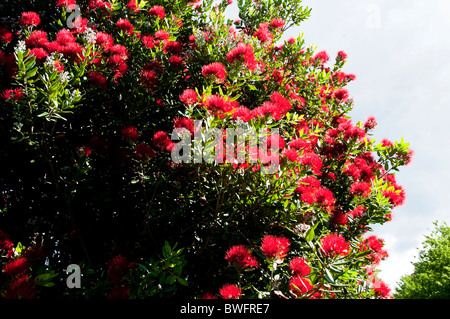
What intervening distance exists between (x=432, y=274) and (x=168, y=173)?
67.8 ft

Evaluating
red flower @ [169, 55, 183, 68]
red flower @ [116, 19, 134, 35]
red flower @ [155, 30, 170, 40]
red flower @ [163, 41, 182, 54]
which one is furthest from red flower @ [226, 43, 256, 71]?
red flower @ [116, 19, 134, 35]

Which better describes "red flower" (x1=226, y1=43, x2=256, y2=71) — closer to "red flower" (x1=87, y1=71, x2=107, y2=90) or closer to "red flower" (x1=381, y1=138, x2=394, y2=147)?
"red flower" (x1=87, y1=71, x2=107, y2=90)

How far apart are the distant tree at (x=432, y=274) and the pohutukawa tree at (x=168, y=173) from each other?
16721 millimetres

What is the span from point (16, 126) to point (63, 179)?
2.14 feet

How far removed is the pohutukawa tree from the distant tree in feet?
A: 54.9

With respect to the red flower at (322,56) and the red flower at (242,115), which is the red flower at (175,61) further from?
the red flower at (322,56)

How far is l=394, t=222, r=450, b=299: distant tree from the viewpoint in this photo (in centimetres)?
1606

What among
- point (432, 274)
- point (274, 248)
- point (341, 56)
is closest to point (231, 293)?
point (274, 248)

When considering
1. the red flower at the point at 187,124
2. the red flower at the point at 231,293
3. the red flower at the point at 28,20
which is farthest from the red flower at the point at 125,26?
the red flower at the point at 231,293

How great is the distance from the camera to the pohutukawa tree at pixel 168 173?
7.65 feet

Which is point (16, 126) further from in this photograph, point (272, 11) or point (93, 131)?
point (272, 11)

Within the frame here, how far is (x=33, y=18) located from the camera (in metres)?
3.37

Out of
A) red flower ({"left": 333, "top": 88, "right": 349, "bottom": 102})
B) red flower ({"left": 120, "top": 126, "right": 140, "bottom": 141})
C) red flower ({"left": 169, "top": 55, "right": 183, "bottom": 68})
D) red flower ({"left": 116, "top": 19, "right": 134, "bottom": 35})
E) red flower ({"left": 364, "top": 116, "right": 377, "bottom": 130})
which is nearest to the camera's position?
red flower ({"left": 120, "top": 126, "right": 140, "bottom": 141})
